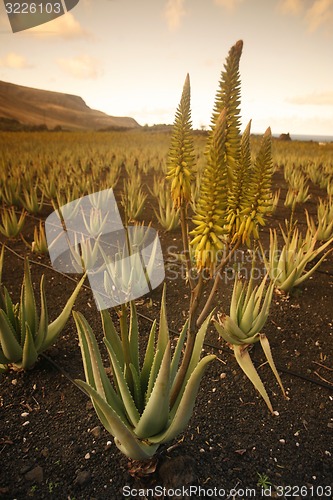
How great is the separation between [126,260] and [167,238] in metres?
1.75

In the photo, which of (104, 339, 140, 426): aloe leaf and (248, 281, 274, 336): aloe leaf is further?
(248, 281, 274, 336): aloe leaf

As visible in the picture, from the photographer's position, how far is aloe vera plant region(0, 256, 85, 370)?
161cm

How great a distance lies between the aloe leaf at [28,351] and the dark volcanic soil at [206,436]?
0.13m

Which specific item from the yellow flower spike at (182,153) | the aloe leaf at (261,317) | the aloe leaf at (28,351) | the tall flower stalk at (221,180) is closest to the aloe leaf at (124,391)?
the tall flower stalk at (221,180)

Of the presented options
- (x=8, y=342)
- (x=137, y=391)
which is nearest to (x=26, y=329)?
(x=8, y=342)

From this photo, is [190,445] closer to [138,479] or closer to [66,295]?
[138,479]

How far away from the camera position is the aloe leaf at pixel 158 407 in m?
0.95

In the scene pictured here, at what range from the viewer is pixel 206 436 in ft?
4.88

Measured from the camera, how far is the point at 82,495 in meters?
1.20

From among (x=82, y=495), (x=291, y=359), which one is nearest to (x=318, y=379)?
(x=291, y=359)

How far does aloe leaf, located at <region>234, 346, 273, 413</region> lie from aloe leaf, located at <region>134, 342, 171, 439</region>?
26.1 inches

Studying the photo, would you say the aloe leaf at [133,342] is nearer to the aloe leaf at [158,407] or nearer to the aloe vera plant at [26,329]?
the aloe leaf at [158,407]

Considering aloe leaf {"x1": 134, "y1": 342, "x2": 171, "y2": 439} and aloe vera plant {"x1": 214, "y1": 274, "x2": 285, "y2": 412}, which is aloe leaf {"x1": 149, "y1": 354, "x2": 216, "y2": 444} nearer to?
aloe leaf {"x1": 134, "y1": 342, "x2": 171, "y2": 439}

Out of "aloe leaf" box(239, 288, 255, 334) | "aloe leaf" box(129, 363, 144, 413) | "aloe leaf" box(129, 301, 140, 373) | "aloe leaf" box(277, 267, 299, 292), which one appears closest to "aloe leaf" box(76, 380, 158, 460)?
"aloe leaf" box(129, 363, 144, 413)
